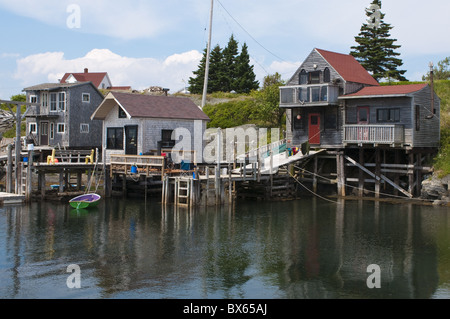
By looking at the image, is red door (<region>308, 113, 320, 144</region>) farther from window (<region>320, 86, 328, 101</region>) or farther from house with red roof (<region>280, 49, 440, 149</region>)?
window (<region>320, 86, 328, 101</region>)

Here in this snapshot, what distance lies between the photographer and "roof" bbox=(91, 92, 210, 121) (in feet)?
129

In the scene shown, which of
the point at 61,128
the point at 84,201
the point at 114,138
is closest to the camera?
the point at 84,201

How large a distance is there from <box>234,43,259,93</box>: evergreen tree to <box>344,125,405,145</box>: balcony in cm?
3320

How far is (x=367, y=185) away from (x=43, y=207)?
23522mm

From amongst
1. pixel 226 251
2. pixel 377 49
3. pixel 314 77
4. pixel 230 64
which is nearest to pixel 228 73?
pixel 230 64

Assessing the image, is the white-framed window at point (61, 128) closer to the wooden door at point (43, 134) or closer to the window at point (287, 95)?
the wooden door at point (43, 134)

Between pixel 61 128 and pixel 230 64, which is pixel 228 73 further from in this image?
pixel 61 128

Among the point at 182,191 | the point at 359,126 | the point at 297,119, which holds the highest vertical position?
the point at 297,119

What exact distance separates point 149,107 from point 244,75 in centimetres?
3204

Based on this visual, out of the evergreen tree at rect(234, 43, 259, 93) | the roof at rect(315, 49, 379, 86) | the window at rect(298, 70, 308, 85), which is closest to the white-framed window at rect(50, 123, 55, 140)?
the window at rect(298, 70, 308, 85)

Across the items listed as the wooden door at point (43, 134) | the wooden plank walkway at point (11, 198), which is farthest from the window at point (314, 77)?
the wooden door at point (43, 134)

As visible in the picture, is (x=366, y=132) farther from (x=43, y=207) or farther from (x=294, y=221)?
(x=43, y=207)

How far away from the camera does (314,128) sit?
41.4 meters
